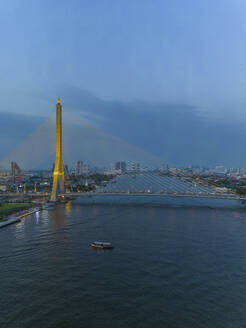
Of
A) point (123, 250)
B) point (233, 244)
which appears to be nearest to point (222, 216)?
point (233, 244)

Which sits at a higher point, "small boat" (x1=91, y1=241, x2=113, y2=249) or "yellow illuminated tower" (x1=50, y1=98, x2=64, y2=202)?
"yellow illuminated tower" (x1=50, y1=98, x2=64, y2=202)

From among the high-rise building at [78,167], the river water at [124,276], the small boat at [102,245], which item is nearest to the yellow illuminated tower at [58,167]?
the river water at [124,276]

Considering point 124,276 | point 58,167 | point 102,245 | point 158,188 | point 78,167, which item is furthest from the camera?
point 78,167

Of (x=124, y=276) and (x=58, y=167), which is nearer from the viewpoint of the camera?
(x=124, y=276)

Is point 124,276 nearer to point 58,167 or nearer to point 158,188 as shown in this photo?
point 58,167

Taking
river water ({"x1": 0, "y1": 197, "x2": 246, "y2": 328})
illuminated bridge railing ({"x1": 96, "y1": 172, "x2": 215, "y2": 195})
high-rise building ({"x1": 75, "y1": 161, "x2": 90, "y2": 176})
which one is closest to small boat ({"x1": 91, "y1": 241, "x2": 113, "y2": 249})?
river water ({"x1": 0, "y1": 197, "x2": 246, "y2": 328})

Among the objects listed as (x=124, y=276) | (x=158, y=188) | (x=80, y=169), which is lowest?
(x=124, y=276)

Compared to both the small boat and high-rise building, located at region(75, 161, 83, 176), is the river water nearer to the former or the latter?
the small boat

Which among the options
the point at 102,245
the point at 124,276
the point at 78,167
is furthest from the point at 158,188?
the point at 78,167

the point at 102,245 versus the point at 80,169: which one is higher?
the point at 80,169
